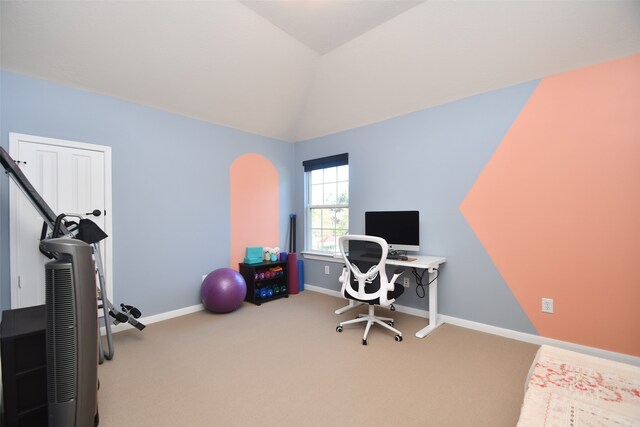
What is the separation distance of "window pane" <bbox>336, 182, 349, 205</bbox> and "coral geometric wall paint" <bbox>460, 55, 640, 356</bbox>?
6.35 ft

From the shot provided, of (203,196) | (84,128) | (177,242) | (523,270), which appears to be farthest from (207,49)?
(523,270)

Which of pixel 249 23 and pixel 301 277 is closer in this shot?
pixel 249 23

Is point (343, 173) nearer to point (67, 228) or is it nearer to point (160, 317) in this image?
point (160, 317)

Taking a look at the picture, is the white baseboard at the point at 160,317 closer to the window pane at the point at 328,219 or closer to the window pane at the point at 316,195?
the window pane at the point at 328,219

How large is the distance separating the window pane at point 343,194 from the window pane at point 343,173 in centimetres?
8

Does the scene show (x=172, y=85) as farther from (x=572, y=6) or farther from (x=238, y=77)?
(x=572, y=6)

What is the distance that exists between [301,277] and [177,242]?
202 cm

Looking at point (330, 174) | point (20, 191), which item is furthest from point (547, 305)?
point (20, 191)

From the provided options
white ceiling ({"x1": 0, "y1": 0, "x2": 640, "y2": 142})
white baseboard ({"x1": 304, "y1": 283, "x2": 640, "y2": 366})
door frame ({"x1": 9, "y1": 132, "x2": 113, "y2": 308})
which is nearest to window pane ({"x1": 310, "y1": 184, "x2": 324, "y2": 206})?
white ceiling ({"x1": 0, "y1": 0, "x2": 640, "y2": 142})

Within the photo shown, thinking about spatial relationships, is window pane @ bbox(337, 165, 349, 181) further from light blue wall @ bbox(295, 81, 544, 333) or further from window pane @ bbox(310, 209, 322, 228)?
window pane @ bbox(310, 209, 322, 228)

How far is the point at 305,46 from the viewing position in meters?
3.29

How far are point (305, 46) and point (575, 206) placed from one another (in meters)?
3.26

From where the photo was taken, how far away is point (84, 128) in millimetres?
2854

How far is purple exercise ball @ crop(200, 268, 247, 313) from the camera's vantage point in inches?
135
